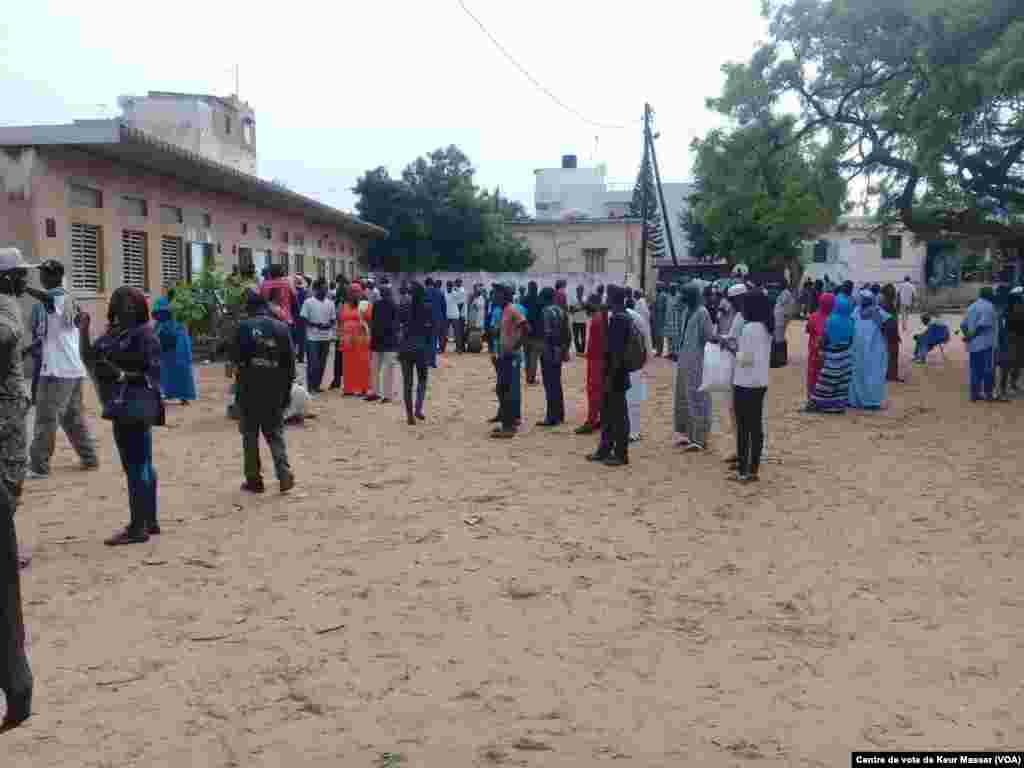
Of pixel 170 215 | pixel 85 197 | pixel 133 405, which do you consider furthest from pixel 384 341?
pixel 170 215

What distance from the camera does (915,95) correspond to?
13.9m

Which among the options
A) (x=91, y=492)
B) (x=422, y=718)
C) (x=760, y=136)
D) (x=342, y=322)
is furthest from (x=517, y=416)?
(x=760, y=136)

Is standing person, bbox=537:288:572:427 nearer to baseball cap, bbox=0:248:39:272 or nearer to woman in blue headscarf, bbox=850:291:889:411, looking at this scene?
woman in blue headscarf, bbox=850:291:889:411

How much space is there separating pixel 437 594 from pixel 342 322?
26.0 ft

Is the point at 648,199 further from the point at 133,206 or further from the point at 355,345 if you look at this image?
the point at 355,345

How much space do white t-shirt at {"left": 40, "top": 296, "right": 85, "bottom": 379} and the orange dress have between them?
5.58m

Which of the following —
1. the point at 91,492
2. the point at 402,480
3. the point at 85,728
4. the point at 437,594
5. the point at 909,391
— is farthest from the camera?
the point at 909,391

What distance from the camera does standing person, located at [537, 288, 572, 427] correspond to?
33.9 ft

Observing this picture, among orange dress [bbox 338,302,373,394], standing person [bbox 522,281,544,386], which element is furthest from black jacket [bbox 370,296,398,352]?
standing person [bbox 522,281,544,386]

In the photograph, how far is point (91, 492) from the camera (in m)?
6.95

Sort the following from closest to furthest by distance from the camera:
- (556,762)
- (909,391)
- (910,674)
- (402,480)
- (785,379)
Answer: (556,762)
(910,674)
(402,480)
(909,391)
(785,379)

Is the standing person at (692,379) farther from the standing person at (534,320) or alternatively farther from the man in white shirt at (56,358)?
the man in white shirt at (56,358)

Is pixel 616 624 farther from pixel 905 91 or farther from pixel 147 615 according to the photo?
pixel 905 91

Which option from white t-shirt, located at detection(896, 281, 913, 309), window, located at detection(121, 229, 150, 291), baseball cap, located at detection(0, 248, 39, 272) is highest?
window, located at detection(121, 229, 150, 291)
